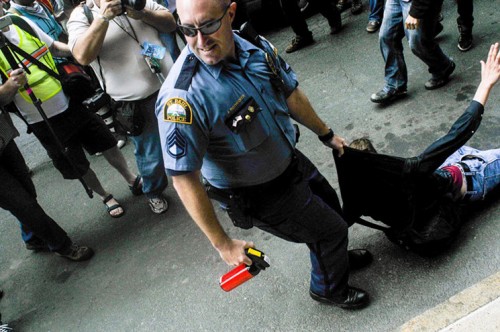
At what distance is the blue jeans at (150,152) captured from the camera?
321cm

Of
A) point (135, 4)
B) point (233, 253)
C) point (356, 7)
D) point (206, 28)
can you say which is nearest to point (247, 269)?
point (233, 253)

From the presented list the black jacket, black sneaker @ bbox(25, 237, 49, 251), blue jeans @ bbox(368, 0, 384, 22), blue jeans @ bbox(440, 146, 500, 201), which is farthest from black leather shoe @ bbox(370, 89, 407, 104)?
black sneaker @ bbox(25, 237, 49, 251)

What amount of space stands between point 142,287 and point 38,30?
1992 mm

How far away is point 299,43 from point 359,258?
335cm

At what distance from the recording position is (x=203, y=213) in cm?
178

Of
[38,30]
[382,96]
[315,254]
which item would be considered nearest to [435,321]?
[315,254]

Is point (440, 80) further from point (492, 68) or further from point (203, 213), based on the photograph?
point (203, 213)

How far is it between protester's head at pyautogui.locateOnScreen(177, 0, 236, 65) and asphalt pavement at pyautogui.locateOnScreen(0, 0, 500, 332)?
1.62 metres

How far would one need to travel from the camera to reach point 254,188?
6.57 ft

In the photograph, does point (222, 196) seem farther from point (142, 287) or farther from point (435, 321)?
point (142, 287)

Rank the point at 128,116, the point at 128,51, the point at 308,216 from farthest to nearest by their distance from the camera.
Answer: the point at 128,116 → the point at 128,51 → the point at 308,216

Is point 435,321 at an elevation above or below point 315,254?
below

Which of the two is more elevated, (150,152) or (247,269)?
(247,269)

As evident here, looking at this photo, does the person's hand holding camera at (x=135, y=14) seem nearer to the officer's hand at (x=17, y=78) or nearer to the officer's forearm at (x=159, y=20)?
the officer's forearm at (x=159, y=20)
